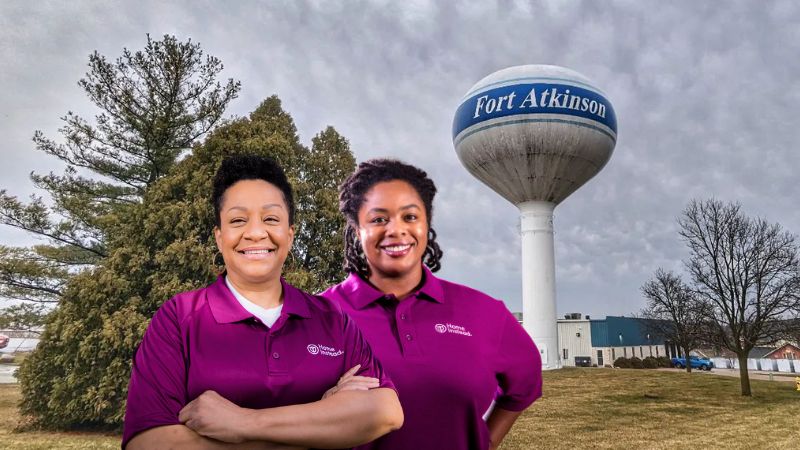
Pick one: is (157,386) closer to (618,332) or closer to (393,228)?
A: (393,228)

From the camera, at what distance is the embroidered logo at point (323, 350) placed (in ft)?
7.20

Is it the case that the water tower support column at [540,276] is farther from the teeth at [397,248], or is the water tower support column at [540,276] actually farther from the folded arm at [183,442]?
the folded arm at [183,442]

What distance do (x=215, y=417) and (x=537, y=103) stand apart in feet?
84.9

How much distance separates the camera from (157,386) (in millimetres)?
2002

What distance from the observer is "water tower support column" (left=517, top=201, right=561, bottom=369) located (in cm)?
3053

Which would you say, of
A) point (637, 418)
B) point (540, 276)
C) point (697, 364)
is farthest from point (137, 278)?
point (697, 364)

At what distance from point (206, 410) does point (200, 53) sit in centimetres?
1759

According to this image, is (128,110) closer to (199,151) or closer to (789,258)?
(199,151)

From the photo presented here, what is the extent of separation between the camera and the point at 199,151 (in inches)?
581

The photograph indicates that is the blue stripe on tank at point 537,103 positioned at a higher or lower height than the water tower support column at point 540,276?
higher

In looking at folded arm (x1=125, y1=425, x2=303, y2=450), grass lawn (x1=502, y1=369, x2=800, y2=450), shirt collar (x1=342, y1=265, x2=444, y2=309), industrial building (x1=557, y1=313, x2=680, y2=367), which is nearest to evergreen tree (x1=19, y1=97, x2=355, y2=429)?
grass lawn (x1=502, y1=369, x2=800, y2=450)

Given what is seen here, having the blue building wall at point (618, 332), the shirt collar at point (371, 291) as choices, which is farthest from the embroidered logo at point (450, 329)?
the blue building wall at point (618, 332)

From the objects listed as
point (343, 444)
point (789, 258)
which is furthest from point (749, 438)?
point (343, 444)

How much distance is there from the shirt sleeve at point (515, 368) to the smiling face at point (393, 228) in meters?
0.76
